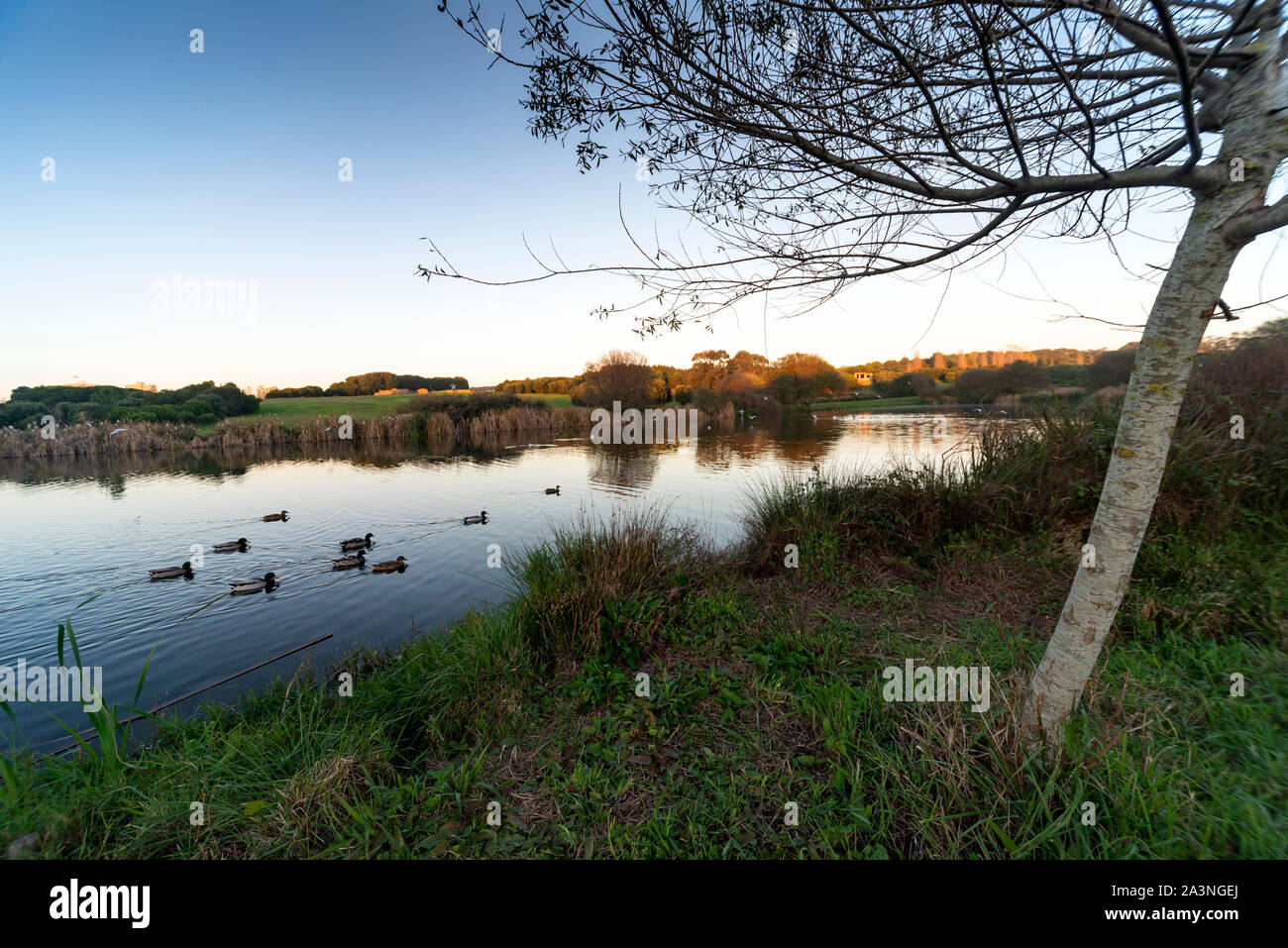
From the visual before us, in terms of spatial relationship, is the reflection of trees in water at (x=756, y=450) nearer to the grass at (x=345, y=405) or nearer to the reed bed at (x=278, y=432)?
the reed bed at (x=278, y=432)

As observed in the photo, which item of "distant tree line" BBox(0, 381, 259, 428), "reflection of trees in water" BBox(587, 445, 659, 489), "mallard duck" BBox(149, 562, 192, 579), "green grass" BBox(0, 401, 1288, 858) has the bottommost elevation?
"mallard duck" BBox(149, 562, 192, 579)

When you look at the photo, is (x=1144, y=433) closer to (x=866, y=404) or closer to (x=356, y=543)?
(x=356, y=543)

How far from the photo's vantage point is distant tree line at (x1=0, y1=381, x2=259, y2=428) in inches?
1140

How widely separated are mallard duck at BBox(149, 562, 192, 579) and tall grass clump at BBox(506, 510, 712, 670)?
8.07 m

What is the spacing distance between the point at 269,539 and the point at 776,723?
13324 millimetres

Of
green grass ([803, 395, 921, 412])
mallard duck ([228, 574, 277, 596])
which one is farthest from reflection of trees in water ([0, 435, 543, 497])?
green grass ([803, 395, 921, 412])

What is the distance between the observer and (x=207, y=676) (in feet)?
18.5

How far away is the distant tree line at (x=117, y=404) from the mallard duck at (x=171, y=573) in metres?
33.0

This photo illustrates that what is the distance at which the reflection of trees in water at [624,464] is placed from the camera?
17.6 meters

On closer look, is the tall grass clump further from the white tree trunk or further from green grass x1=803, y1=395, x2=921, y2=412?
green grass x1=803, y1=395, x2=921, y2=412

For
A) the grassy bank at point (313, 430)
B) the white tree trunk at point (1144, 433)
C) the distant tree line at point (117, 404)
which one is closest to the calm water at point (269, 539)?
the grassy bank at point (313, 430)

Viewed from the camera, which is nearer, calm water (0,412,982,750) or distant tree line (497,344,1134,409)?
calm water (0,412,982,750)
